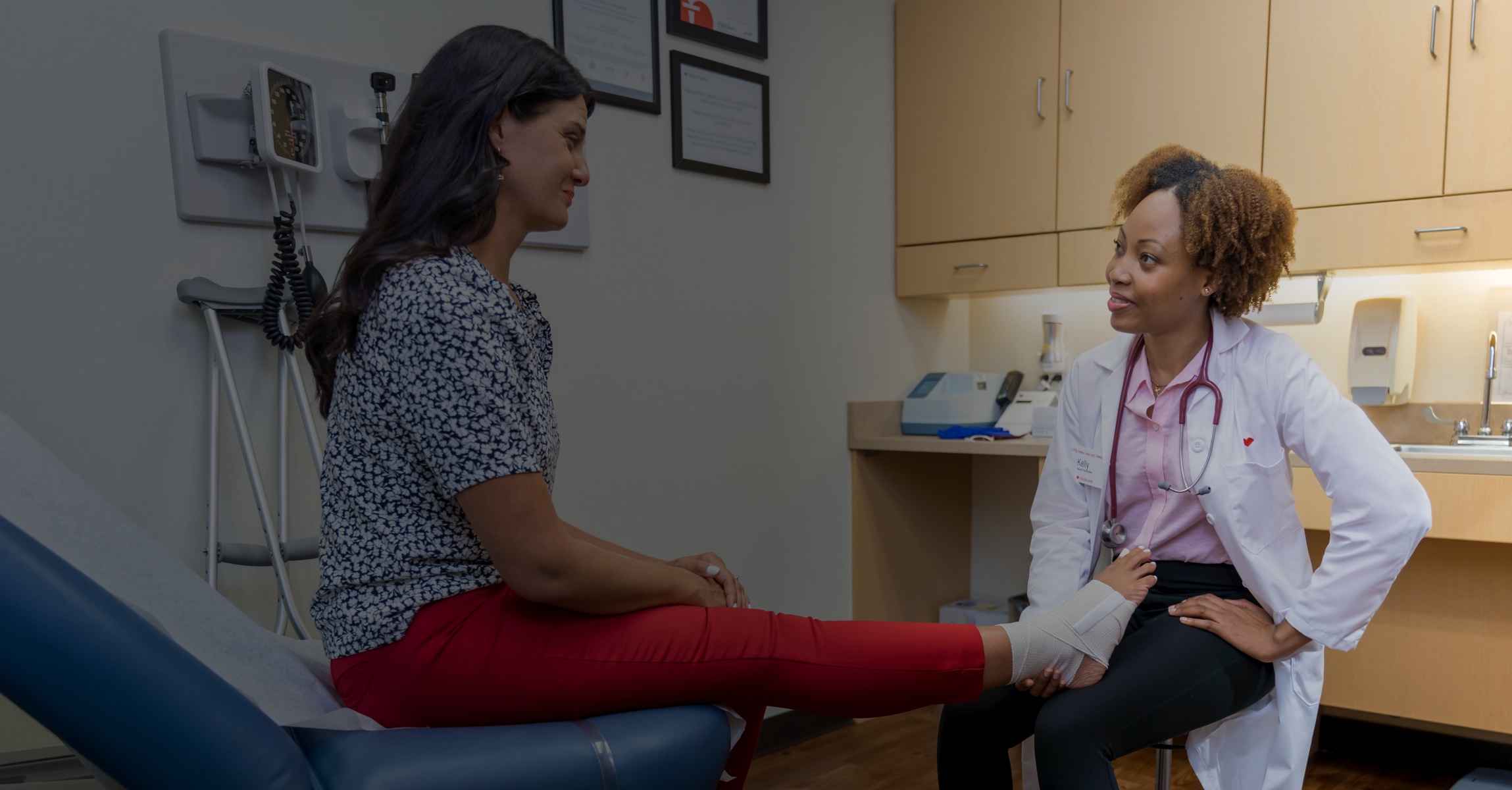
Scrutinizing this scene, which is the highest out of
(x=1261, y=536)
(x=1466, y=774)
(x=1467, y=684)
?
(x=1261, y=536)

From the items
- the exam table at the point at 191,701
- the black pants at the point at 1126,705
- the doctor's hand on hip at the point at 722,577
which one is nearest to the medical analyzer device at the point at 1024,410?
the black pants at the point at 1126,705

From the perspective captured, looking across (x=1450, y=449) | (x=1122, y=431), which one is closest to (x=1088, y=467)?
(x=1122, y=431)

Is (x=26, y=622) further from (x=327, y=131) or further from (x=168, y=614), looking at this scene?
(x=327, y=131)

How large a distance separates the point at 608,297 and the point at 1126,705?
1.39 meters

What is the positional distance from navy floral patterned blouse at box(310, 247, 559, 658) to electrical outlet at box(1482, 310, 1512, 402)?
237 cm

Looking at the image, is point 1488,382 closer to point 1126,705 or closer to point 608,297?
point 1126,705

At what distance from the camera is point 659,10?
7.48 ft

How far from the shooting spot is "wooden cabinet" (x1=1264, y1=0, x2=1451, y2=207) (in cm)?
211

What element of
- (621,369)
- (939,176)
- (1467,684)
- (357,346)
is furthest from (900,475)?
(357,346)

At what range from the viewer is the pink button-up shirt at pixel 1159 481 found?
4.69 feet

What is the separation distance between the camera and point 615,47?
218 cm

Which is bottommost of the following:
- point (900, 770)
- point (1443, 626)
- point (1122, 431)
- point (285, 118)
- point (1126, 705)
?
point (900, 770)

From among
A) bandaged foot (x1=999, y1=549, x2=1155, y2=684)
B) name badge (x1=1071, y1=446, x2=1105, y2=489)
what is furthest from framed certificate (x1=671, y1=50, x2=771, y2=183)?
bandaged foot (x1=999, y1=549, x2=1155, y2=684)

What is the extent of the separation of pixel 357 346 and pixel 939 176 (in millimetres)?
2113
